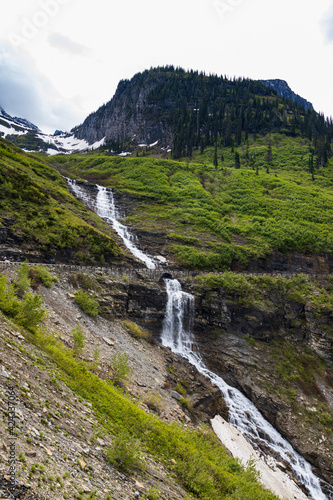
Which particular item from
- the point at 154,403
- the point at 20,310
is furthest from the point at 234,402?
the point at 20,310

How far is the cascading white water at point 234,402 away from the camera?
75.1 ft

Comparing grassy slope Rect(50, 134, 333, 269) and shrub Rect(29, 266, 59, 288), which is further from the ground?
grassy slope Rect(50, 134, 333, 269)

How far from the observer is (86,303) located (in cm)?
2414

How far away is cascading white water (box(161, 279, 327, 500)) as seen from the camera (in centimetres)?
2288

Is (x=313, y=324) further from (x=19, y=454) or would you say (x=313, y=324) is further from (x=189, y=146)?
(x=189, y=146)

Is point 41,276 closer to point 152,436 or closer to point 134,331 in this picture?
point 134,331

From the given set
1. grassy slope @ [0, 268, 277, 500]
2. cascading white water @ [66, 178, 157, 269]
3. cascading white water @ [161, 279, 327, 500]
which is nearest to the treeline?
cascading white water @ [66, 178, 157, 269]

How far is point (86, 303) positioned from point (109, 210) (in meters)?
42.6

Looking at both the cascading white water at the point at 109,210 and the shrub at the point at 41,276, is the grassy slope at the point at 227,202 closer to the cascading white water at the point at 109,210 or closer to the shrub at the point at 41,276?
the cascading white water at the point at 109,210

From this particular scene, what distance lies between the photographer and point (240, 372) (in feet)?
97.0

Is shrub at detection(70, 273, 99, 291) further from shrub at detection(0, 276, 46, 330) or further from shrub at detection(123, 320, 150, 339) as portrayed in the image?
shrub at detection(0, 276, 46, 330)

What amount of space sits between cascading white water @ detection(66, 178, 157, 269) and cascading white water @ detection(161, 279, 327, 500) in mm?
12867

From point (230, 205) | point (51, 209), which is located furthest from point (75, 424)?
point (230, 205)

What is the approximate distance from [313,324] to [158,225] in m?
36.3
